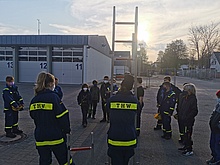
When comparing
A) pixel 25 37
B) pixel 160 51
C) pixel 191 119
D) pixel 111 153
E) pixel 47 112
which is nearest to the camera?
pixel 47 112

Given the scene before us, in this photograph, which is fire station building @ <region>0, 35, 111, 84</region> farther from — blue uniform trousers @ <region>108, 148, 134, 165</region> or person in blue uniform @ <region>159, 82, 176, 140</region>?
blue uniform trousers @ <region>108, 148, 134, 165</region>

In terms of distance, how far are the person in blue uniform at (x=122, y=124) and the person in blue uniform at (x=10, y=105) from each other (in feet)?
12.2

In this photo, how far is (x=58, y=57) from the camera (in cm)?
2578

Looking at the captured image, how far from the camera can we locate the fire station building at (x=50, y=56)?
24.3 m

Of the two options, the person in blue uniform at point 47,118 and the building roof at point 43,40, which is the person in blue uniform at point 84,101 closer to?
the person in blue uniform at point 47,118

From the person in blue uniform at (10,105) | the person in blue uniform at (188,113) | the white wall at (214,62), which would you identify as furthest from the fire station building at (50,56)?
the white wall at (214,62)

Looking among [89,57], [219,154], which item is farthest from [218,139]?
[89,57]

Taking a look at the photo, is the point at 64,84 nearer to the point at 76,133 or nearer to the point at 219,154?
the point at 76,133

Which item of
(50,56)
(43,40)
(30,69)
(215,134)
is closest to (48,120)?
(215,134)

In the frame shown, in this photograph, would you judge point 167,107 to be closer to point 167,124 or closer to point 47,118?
point 167,124

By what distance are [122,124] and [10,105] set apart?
3984mm

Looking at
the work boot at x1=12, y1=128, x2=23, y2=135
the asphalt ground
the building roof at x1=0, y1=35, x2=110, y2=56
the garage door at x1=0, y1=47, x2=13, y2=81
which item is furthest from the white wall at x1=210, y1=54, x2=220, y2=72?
the work boot at x1=12, y1=128, x2=23, y2=135

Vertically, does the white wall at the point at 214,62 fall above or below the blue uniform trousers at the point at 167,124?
above

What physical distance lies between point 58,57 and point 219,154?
23.0 meters
